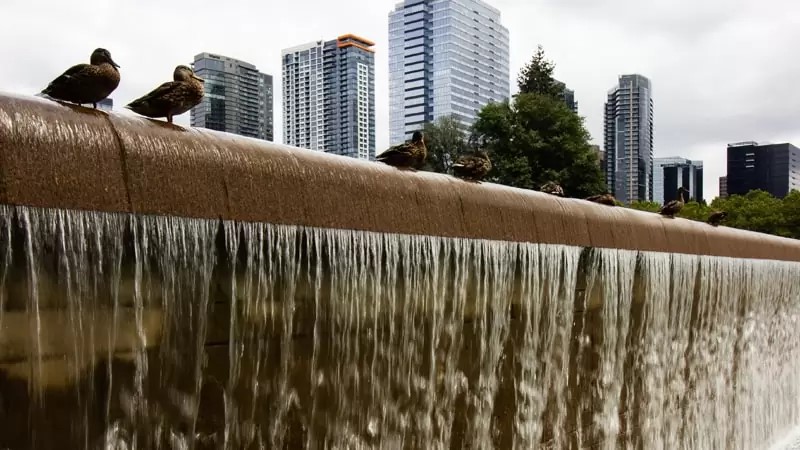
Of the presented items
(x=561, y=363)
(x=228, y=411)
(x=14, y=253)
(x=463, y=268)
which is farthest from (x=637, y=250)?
(x=14, y=253)

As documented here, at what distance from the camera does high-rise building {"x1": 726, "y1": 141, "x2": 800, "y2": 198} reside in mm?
69625

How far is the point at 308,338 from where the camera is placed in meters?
3.78

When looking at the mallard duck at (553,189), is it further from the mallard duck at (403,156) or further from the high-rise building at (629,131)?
the high-rise building at (629,131)

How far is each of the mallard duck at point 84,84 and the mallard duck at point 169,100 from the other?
212 mm

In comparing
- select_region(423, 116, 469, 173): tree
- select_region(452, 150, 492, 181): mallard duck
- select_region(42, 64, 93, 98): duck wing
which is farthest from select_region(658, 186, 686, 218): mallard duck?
select_region(423, 116, 469, 173): tree

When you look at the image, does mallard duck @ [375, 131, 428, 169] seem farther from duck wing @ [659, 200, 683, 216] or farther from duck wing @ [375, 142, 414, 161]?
duck wing @ [659, 200, 683, 216]

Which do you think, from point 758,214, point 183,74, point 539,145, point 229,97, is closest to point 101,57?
point 183,74

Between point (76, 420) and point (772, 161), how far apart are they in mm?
77306

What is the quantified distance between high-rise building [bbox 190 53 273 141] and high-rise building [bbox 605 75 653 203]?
55.1 meters

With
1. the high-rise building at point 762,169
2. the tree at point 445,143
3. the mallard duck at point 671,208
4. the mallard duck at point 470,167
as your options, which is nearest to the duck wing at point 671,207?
the mallard duck at point 671,208

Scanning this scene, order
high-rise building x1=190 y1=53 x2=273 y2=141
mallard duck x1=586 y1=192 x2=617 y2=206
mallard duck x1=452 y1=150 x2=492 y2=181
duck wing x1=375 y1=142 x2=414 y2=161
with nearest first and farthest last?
duck wing x1=375 y1=142 x2=414 y2=161
mallard duck x1=452 y1=150 x2=492 y2=181
mallard duck x1=586 y1=192 x2=617 y2=206
high-rise building x1=190 y1=53 x2=273 y2=141

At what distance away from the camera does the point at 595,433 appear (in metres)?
6.68

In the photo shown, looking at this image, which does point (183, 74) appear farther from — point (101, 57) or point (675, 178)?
point (675, 178)

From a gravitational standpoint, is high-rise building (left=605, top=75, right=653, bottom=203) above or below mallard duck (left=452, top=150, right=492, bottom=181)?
above
